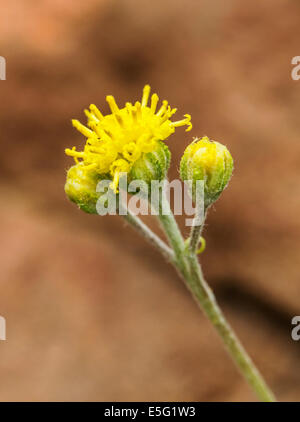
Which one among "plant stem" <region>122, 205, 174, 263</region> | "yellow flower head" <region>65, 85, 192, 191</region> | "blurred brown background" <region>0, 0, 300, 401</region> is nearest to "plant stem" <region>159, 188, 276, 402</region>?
"plant stem" <region>122, 205, 174, 263</region>

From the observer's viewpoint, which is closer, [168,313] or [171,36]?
[168,313]

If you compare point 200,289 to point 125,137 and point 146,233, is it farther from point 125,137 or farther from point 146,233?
point 125,137

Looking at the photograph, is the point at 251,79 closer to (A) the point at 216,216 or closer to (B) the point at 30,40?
(A) the point at 216,216

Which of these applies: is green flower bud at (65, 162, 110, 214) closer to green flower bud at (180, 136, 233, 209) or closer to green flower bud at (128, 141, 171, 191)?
green flower bud at (128, 141, 171, 191)

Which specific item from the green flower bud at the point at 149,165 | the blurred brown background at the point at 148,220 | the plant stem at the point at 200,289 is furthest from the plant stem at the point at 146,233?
the blurred brown background at the point at 148,220

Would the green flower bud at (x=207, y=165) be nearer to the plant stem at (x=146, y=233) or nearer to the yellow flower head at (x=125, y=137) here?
the yellow flower head at (x=125, y=137)

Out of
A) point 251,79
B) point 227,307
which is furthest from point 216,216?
point 251,79
